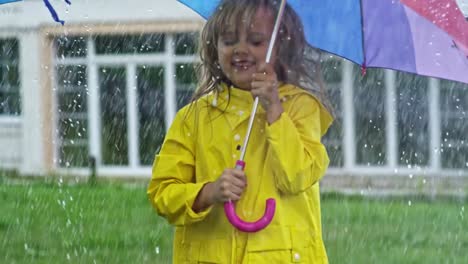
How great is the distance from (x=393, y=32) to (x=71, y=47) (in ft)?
46.5

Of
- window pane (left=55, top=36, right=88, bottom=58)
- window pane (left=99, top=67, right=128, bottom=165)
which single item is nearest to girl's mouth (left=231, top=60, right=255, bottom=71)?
window pane (left=99, top=67, right=128, bottom=165)

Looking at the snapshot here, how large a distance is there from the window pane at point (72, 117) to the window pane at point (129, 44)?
0.63 m

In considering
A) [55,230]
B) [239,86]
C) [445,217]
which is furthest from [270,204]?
[445,217]

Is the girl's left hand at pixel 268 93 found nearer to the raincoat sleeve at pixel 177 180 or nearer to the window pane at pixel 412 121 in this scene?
the raincoat sleeve at pixel 177 180

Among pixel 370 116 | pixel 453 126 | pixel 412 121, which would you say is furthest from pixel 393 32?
pixel 412 121

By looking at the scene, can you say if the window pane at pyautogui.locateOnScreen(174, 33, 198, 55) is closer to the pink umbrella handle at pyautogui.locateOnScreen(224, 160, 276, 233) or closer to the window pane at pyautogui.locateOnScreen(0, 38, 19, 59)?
the window pane at pyautogui.locateOnScreen(0, 38, 19, 59)

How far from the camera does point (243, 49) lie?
3742 millimetres

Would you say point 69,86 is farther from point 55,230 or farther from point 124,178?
point 55,230

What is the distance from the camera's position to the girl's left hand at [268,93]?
3.61 m

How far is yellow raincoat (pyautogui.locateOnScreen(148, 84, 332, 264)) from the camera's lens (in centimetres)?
362

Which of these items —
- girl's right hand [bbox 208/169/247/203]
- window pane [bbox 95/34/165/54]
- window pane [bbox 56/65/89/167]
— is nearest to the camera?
girl's right hand [bbox 208/169/247/203]

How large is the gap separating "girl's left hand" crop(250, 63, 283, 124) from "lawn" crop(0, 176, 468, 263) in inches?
153

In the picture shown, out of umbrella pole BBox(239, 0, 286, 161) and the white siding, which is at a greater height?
umbrella pole BBox(239, 0, 286, 161)

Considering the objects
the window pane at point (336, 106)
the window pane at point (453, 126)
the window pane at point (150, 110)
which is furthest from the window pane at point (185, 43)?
the window pane at point (453, 126)
